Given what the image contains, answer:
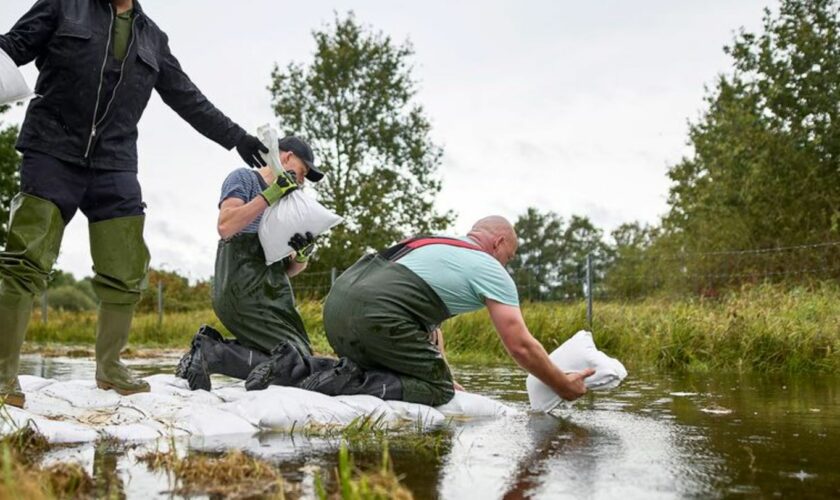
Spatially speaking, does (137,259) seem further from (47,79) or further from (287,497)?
(287,497)

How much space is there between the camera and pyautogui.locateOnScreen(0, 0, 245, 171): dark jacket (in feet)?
12.7

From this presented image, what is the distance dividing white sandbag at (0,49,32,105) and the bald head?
2.11 meters

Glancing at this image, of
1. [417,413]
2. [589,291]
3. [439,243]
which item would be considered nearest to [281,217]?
[439,243]

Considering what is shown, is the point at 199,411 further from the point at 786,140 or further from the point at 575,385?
the point at 786,140

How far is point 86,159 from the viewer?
13.1 feet

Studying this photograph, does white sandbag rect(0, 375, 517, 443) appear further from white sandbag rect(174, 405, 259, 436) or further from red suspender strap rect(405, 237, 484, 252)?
red suspender strap rect(405, 237, 484, 252)

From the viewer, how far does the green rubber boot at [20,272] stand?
3732 millimetres

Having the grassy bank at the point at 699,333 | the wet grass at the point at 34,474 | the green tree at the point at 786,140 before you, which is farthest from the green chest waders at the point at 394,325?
the green tree at the point at 786,140

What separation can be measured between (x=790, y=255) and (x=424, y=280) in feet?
54.8

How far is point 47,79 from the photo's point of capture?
3953 millimetres

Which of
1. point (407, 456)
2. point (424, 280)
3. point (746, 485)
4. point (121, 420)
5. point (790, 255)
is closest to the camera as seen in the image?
point (746, 485)

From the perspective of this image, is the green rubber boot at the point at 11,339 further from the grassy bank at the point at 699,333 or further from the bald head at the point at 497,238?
the grassy bank at the point at 699,333

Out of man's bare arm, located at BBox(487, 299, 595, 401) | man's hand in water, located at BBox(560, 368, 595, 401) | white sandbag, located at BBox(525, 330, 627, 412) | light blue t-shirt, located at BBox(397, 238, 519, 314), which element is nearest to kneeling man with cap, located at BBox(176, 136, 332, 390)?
light blue t-shirt, located at BBox(397, 238, 519, 314)

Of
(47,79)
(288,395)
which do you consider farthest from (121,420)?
(47,79)
